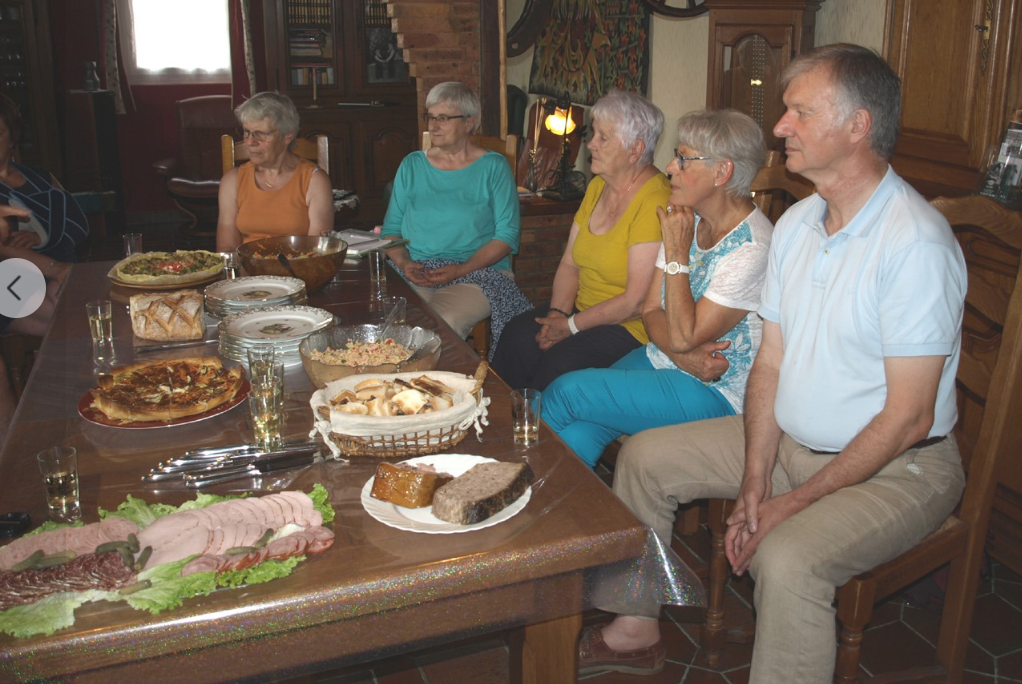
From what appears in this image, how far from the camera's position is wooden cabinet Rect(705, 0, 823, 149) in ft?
10.5

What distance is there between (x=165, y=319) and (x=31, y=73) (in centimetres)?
582

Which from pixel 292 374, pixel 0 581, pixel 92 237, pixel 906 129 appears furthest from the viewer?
pixel 92 237

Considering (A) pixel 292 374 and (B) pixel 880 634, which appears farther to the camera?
(B) pixel 880 634

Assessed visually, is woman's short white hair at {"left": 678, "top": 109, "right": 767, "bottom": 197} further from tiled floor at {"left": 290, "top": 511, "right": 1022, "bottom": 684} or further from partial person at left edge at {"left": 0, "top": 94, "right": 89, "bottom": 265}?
partial person at left edge at {"left": 0, "top": 94, "right": 89, "bottom": 265}

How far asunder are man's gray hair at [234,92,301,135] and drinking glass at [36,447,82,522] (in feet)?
6.70

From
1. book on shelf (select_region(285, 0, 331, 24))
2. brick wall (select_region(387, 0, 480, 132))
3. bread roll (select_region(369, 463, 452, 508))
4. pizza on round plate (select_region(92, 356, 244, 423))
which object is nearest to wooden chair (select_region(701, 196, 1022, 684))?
bread roll (select_region(369, 463, 452, 508))

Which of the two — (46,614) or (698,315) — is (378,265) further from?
(46,614)

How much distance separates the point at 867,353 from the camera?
1739mm

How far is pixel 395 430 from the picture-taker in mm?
1463

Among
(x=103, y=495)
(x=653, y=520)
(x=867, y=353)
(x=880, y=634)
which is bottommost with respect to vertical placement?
(x=880, y=634)

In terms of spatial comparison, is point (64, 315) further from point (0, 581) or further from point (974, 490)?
point (974, 490)

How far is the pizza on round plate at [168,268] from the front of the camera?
8.61 feet

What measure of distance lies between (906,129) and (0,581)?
273cm

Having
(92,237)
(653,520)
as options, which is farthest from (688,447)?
(92,237)
